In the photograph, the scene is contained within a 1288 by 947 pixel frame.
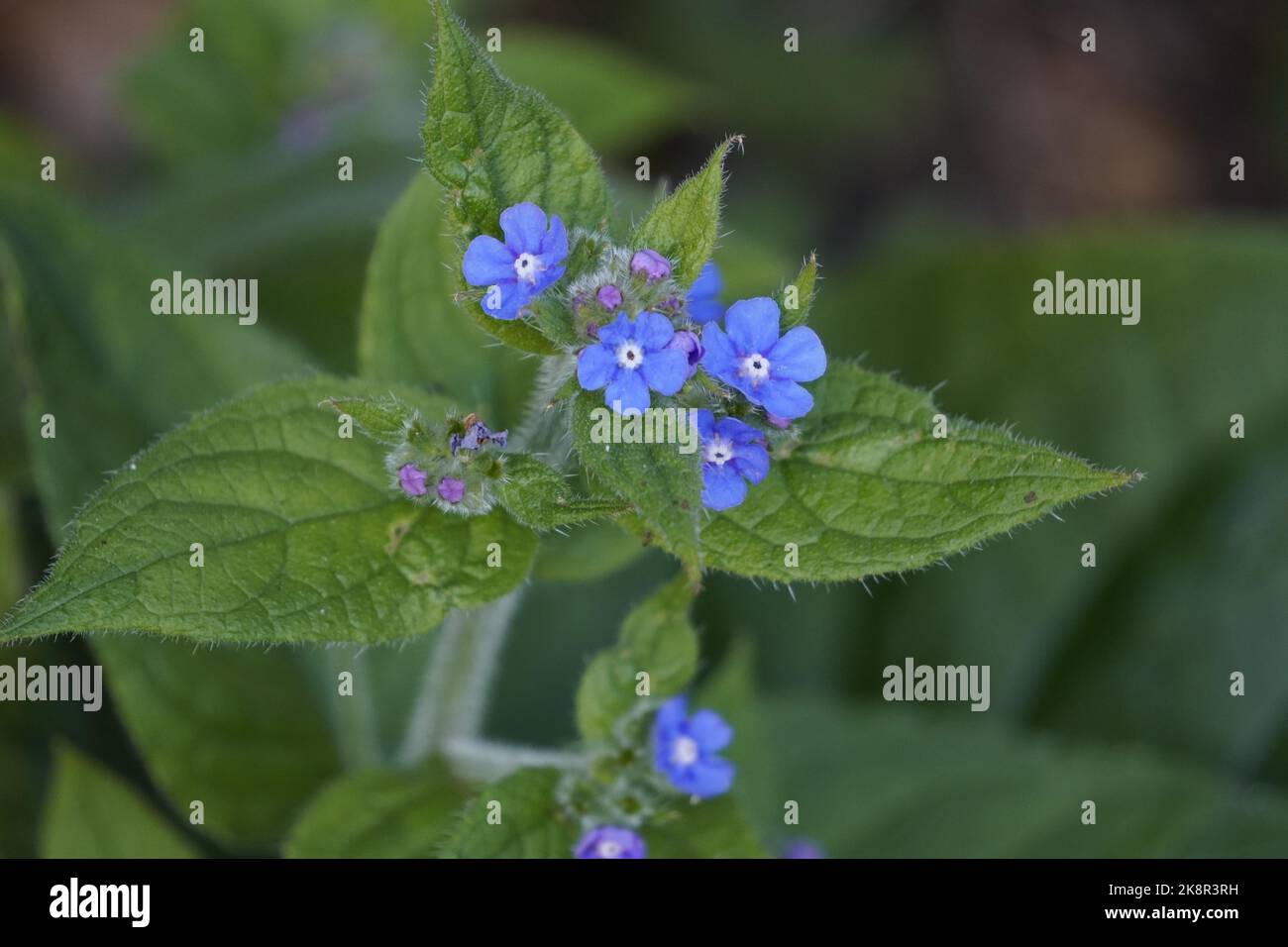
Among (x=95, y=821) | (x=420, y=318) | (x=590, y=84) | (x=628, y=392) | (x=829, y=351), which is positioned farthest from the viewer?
(x=590, y=84)

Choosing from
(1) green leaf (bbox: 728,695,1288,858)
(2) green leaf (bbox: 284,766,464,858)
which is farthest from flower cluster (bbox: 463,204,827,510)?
(1) green leaf (bbox: 728,695,1288,858)

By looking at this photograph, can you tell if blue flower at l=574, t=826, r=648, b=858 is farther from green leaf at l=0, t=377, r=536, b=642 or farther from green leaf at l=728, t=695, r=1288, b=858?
green leaf at l=728, t=695, r=1288, b=858

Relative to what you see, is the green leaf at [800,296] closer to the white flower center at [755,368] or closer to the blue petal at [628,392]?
the white flower center at [755,368]

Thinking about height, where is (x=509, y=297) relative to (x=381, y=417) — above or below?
above

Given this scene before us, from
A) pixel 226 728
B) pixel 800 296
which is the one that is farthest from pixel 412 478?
pixel 226 728

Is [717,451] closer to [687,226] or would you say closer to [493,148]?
[687,226]
